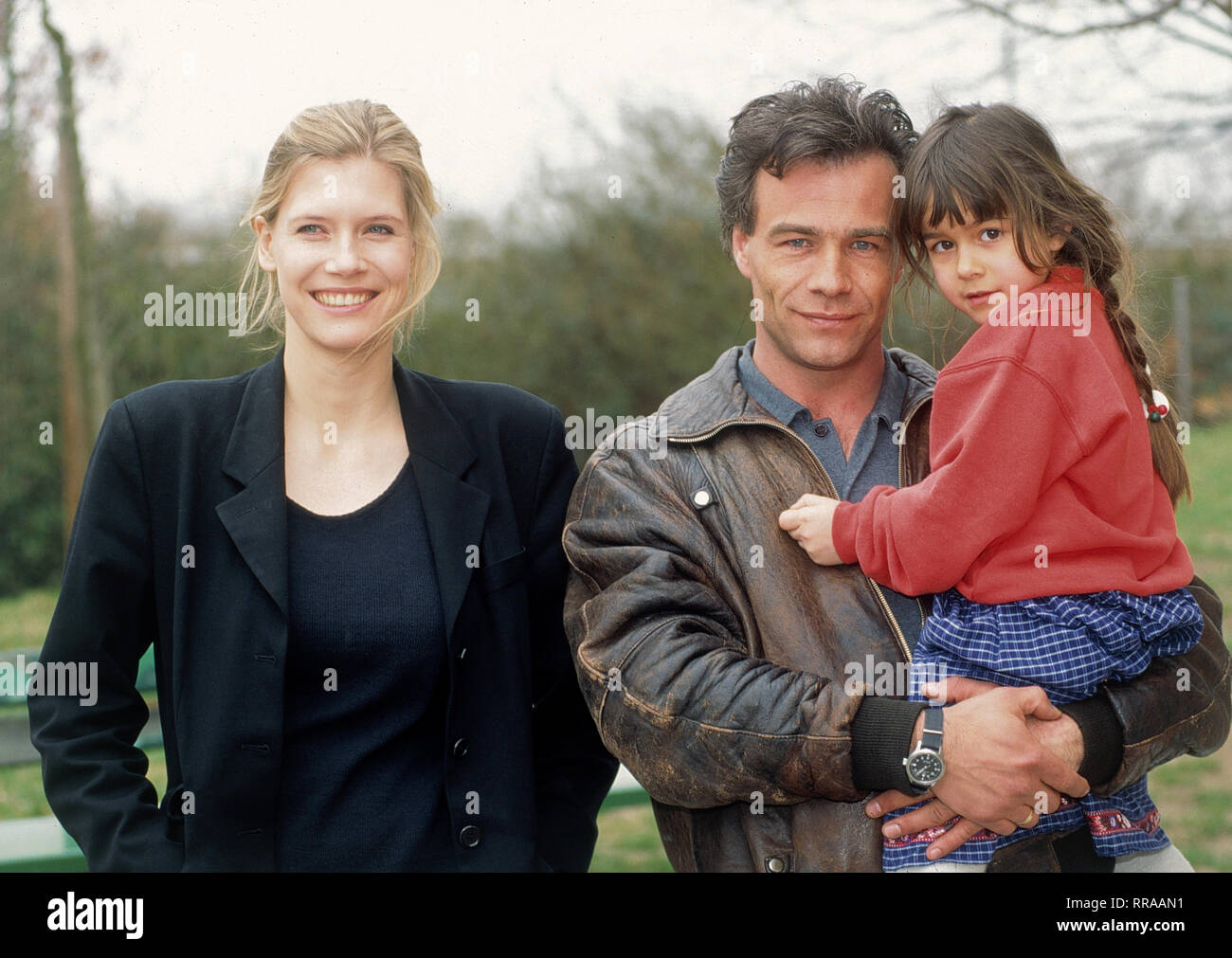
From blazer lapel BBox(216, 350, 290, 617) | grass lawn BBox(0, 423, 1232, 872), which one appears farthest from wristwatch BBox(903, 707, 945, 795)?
grass lawn BBox(0, 423, 1232, 872)

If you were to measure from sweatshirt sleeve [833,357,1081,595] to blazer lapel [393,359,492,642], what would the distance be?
79cm

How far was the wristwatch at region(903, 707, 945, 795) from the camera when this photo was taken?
2170 mm

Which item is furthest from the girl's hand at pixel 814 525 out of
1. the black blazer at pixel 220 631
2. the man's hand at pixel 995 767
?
the black blazer at pixel 220 631

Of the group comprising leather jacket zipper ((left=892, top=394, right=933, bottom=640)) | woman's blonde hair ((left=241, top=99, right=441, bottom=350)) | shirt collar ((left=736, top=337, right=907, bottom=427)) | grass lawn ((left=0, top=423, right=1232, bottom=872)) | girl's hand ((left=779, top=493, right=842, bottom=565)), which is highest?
woman's blonde hair ((left=241, top=99, right=441, bottom=350))

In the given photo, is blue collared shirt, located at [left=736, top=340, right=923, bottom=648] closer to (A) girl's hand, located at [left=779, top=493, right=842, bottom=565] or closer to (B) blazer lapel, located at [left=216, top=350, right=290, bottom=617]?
(A) girl's hand, located at [left=779, top=493, right=842, bottom=565]

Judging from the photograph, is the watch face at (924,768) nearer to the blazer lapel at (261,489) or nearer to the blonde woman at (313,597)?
the blonde woman at (313,597)

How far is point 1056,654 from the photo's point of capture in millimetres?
2238

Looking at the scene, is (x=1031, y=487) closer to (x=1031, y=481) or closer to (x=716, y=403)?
(x=1031, y=481)

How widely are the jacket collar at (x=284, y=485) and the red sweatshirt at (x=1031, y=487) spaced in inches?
30.2

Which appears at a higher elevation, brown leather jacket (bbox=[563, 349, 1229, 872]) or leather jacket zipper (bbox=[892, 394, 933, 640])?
leather jacket zipper (bbox=[892, 394, 933, 640])

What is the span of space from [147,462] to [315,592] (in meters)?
0.43
